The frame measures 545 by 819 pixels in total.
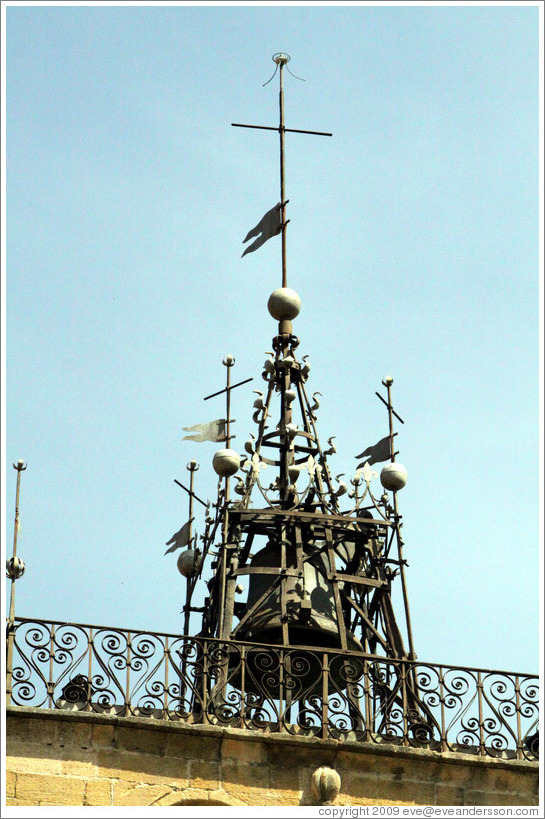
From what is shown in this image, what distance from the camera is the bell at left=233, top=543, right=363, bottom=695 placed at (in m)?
16.5

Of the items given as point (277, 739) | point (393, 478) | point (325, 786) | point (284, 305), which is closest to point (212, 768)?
point (277, 739)

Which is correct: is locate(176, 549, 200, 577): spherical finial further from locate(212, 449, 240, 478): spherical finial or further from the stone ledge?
the stone ledge

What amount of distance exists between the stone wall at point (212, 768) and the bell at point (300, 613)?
828 millimetres

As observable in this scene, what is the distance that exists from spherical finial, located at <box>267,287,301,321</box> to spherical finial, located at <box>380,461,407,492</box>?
69.3 inches

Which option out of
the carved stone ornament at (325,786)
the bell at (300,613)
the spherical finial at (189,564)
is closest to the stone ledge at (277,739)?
the carved stone ornament at (325,786)

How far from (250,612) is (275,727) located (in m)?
1.29

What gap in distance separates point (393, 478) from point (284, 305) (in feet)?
6.45

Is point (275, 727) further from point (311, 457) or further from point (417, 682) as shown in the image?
point (311, 457)

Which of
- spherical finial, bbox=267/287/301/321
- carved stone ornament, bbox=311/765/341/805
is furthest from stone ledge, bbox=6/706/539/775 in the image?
spherical finial, bbox=267/287/301/321

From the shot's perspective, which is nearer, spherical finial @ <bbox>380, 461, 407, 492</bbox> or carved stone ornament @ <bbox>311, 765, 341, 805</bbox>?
carved stone ornament @ <bbox>311, 765, 341, 805</bbox>

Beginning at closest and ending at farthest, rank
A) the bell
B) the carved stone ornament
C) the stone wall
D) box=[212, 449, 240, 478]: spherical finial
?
1. the stone wall
2. the carved stone ornament
3. the bell
4. box=[212, 449, 240, 478]: spherical finial

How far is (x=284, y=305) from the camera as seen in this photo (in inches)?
717

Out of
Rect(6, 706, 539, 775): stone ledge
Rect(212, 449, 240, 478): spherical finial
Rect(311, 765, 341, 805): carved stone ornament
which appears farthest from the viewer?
Rect(212, 449, 240, 478): spherical finial

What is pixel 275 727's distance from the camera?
51.4 ft
